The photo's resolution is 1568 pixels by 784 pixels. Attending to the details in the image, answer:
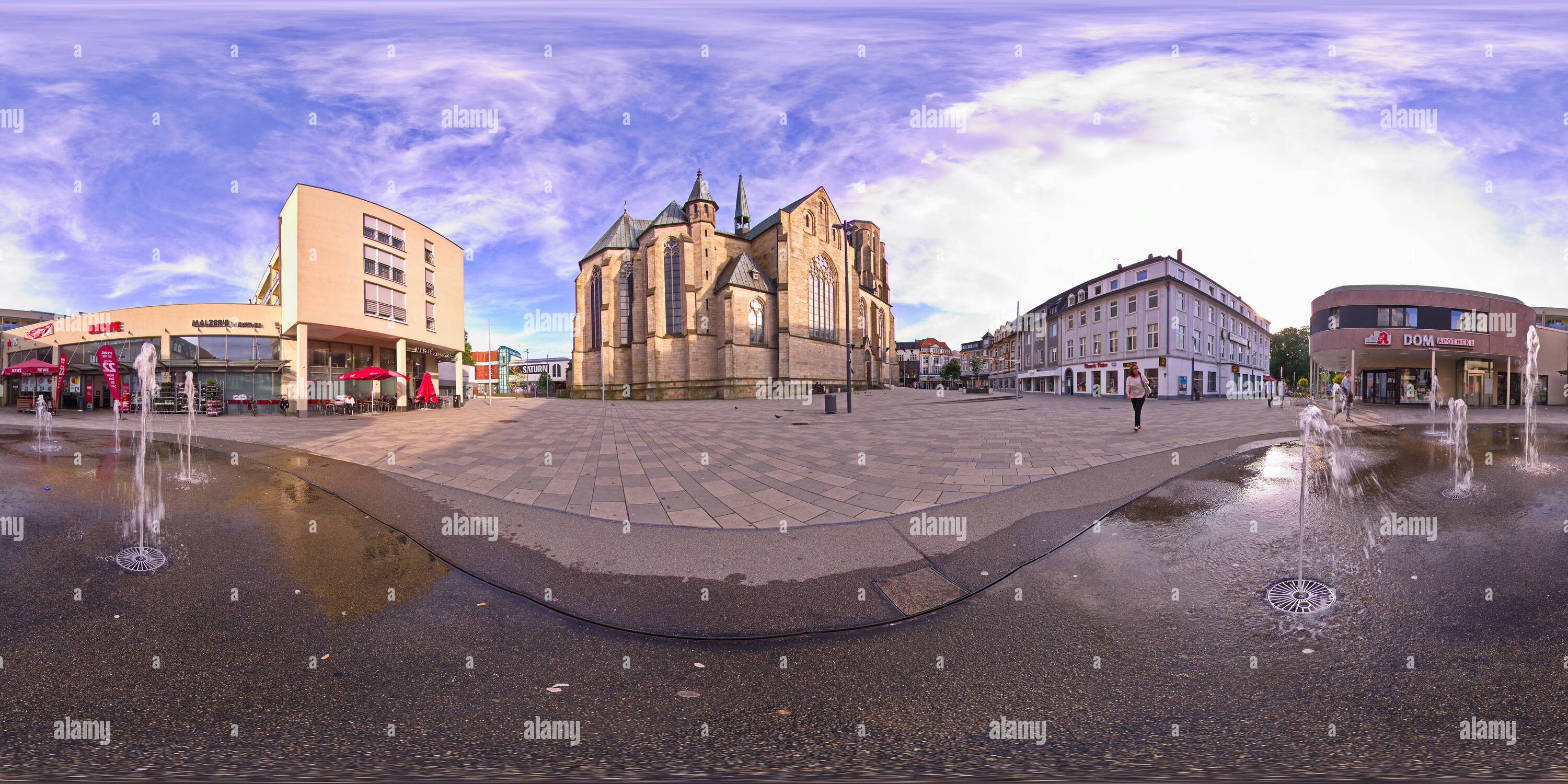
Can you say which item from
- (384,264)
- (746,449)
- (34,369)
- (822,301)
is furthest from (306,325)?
(822,301)

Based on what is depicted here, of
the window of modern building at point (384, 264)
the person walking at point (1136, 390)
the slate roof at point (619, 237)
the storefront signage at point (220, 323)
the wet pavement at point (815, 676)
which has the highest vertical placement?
the slate roof at point (619, 237)

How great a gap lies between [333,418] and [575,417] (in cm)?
938

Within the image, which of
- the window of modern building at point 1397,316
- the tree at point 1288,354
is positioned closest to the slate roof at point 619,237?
the window of modern building at point 1397,316

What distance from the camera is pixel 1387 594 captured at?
367 centimetres

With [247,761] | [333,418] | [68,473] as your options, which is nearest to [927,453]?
[247,761]

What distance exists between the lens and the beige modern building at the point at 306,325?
2414 cm

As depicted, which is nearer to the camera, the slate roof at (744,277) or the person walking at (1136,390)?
the person walking at (1136,390)

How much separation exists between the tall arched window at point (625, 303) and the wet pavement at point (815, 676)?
150 feet

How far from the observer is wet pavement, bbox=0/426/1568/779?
240 centimetres

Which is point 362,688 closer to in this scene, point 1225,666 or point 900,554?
point 900,554

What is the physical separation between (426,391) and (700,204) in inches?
987

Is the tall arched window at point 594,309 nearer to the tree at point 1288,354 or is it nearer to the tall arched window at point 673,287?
the tall arched window at point 673,287

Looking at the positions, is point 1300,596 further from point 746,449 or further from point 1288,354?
point 1288,354

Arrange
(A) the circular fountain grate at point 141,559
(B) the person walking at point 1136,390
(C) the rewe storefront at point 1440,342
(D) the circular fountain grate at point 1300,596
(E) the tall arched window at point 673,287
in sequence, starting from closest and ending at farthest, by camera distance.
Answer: (D) the circular fountain grate at point 1300,596 < (A) the circular fountain grate at point 141,559 < (B) the person walking at point 1136,390 < (C) the rewe storefront at point 1440,342 < (E) the tall arched window at point 673,287
